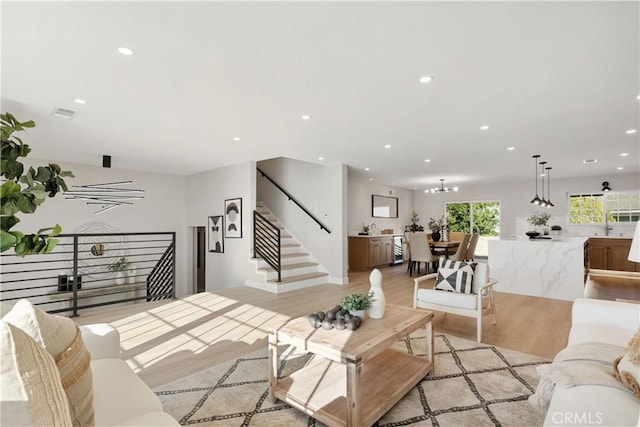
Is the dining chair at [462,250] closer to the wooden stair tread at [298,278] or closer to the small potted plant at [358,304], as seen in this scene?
the wooden stair tread at [298,278]

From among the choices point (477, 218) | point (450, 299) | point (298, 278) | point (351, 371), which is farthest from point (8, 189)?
point (477, 218)

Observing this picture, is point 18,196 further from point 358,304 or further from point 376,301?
point 376,301

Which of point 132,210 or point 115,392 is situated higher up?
point 132,210

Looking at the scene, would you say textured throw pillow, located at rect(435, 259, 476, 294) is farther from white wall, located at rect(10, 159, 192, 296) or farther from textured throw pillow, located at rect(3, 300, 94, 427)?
white wall, located at rect(10, 159, 192, 296)

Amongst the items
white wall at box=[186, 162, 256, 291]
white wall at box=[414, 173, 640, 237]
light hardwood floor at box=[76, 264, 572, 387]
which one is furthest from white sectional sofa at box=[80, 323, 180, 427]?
white wall at box=[414, 173, 640, 237]

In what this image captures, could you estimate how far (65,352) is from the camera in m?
1.21

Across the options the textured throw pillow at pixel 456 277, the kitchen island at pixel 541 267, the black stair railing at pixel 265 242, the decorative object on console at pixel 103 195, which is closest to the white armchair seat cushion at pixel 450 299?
the textured throw pillow at pixel 456 277

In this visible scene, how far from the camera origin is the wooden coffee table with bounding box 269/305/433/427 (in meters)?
1.84

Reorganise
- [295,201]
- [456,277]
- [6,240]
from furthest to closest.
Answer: [295,201] → [456,277] → [6,240]

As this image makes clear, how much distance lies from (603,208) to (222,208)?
955cm

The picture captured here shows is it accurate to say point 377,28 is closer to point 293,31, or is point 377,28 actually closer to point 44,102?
point 293,31

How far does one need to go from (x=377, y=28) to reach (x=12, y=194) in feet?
6.75

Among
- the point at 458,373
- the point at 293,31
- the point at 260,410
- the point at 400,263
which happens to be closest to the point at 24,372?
the point at 260,410

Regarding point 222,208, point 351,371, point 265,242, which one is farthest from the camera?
point 222,208
